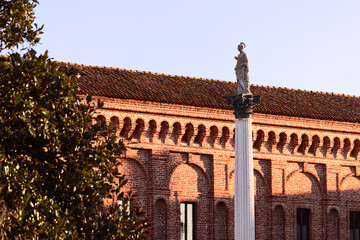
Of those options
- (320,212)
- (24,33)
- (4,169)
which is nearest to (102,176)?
(4,169)

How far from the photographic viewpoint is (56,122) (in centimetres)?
1286

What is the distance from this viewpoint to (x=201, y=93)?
990 inches

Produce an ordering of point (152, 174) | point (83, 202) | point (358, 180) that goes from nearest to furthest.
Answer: point (83, 202), point (152, 174), point (358, 180)

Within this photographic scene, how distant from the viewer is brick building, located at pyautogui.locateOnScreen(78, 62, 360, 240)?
2324 centimetres

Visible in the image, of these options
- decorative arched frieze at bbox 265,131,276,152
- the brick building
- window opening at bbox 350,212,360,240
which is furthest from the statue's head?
window opening at bbox 350,212,360,240

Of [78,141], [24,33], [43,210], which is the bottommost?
[43,210]

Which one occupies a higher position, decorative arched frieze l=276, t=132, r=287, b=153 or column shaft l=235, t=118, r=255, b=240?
decorative arched frieze l=276, t=132, r=287, b=153

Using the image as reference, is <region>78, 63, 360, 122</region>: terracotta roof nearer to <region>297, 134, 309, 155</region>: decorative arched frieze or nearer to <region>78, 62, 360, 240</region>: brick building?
<region>78, 62, 360, 240</region>: brick building

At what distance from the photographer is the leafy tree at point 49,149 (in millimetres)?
12266

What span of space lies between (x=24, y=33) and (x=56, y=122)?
1628 mm

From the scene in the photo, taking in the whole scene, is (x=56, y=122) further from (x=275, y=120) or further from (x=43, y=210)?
(x=275, y=120)

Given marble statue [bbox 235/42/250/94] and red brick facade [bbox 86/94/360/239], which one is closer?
marble statue [bbox 235/42/250/94]

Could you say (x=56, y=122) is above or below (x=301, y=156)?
below

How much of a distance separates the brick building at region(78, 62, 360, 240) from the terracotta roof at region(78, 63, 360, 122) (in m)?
0.04
